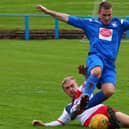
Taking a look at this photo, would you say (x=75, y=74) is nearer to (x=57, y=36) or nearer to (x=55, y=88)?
(x=55, y=88)

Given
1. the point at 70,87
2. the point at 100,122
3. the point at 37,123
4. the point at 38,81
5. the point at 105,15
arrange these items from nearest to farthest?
the point at 100,122 < the point at 70,87 < the point at 37,123 < the point at 105,15 < the point at 38,81

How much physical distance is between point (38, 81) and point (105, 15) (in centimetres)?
553

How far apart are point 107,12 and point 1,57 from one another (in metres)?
11.6

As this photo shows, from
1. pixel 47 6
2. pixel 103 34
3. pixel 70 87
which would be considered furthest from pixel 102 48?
pixel 47 6

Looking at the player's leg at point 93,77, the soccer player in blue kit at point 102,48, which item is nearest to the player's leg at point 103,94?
the soccer player in blue kit at point 102,48

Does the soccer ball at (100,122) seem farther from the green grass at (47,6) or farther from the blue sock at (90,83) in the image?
the green grass at (47,6)

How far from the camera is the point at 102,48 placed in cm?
807

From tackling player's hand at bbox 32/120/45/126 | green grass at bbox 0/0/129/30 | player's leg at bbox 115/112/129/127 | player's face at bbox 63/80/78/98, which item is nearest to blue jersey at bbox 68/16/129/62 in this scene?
player's face at bbox 63/80/78/98

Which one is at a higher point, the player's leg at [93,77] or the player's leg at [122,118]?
the player's leg at [93,77]

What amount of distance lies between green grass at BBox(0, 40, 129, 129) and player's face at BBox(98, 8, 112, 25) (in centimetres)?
163

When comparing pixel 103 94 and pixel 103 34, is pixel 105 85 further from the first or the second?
pixel 103 34

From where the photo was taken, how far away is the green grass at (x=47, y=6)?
1318 inches

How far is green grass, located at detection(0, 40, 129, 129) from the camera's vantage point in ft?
30.1

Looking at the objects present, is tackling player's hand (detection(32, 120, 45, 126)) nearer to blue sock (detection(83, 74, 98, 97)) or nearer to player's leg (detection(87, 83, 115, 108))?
player's leg (detection(87, 83, 115, 108))
